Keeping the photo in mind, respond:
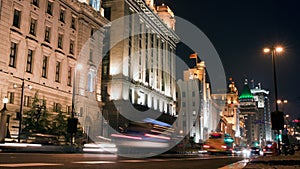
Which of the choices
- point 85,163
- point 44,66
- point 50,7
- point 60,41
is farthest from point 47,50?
point 85,163

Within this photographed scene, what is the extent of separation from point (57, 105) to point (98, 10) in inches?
707

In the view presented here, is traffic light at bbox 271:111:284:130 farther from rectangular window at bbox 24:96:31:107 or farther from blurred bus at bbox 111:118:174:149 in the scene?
rectangular window at bbox 24:96:31:107

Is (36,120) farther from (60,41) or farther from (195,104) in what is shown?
(195,104)

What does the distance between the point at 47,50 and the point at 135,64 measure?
27.7 metres

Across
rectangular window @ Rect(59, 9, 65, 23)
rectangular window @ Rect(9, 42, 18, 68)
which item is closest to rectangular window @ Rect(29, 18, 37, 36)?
rectangular window @ Rect(9, 42, 18, 68)

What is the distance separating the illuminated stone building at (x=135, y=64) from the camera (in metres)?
58.6

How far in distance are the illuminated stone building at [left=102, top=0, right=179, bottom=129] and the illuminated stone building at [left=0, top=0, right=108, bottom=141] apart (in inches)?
342

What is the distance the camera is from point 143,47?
71.8m

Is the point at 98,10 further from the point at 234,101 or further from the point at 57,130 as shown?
the point at 234,101

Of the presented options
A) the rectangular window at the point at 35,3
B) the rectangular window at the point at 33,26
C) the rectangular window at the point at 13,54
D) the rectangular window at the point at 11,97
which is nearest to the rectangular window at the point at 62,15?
the rectangular window at the point at 35,3

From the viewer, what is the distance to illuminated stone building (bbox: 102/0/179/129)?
58.6 m

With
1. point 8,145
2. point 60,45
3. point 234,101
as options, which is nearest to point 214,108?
point 234,101

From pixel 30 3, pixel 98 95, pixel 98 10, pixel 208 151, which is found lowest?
pixel 208 151

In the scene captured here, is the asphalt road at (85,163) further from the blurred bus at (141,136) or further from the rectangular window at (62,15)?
the rectangular window at (62,15)
